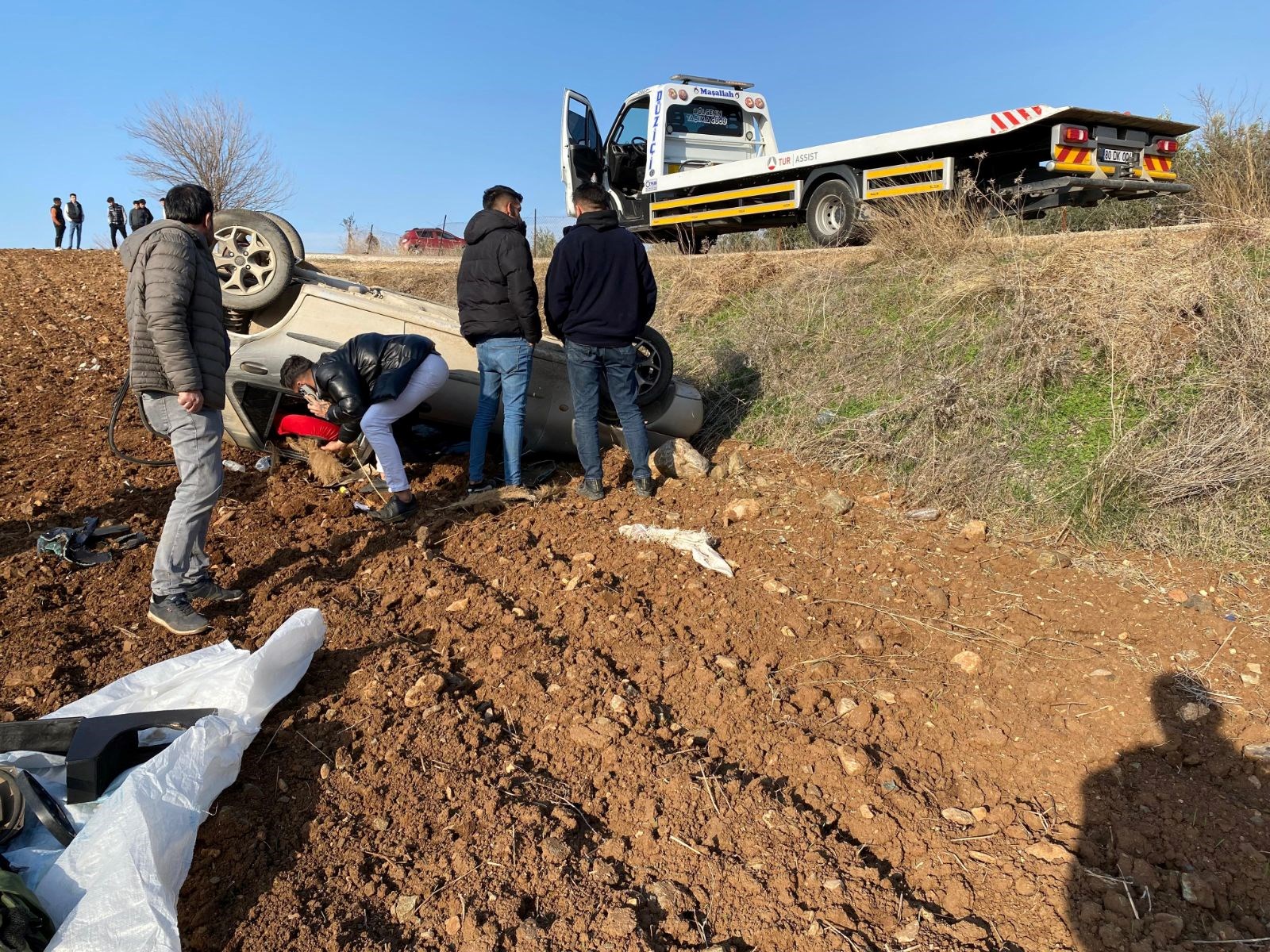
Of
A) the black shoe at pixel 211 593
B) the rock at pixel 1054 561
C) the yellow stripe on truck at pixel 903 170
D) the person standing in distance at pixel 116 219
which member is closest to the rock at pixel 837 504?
the rock at pixel 1054 561

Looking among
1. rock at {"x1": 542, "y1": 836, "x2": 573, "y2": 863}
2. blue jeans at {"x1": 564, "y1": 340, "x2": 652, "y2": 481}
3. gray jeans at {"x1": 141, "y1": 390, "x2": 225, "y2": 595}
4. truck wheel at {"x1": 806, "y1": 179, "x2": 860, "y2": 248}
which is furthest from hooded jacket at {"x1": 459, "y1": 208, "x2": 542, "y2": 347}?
truck wheel at {"x1": 806, "y1": 179, "x2": 860, "y2": 248}

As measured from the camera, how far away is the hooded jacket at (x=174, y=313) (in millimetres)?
3357

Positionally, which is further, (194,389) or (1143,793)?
(194,389)

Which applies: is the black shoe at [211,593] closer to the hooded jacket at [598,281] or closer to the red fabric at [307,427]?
the red fabric at [307,427]

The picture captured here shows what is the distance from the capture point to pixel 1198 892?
2.24m

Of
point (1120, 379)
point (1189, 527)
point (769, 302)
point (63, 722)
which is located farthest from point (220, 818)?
point (769, 302)

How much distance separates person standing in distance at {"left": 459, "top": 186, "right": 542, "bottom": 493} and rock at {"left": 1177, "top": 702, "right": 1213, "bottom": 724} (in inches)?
143

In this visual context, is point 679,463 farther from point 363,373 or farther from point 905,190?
point 905,190

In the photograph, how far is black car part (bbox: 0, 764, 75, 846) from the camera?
198cm

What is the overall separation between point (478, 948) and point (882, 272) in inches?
264

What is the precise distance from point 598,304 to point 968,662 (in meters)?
2.88

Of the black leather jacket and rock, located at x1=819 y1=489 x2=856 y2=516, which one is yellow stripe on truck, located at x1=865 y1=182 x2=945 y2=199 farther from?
the black leather jacket

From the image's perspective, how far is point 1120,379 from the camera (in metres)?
5.05

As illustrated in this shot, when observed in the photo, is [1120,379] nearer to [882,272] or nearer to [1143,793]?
[882,272]
